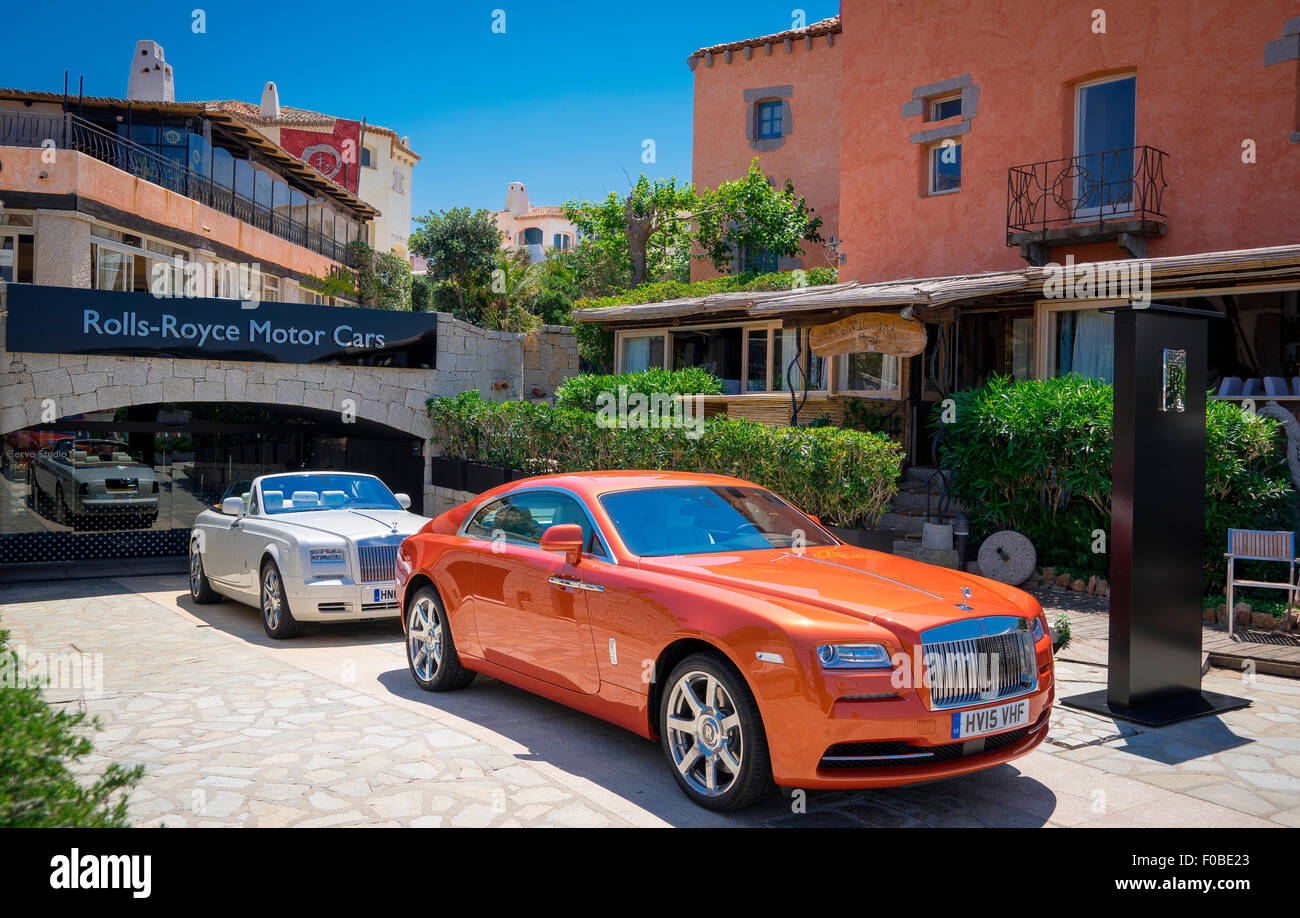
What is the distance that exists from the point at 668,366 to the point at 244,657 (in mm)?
12359

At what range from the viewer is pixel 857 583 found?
5004mm

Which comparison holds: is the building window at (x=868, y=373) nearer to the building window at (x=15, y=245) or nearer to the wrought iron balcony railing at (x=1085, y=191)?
the wrought iron balcony railing at (x=1085, y=191)

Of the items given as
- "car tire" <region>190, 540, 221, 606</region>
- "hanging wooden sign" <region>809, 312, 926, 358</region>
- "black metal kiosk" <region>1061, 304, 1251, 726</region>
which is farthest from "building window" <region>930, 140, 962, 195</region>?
"car tire" <region>190, 540, 221, 606</region>

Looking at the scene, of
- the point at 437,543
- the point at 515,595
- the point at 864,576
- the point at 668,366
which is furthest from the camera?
the point at 668,366

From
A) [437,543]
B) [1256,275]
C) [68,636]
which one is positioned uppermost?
[1256,275]

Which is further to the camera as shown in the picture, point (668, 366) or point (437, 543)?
point (668, 366)

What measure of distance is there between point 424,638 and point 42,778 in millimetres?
4143

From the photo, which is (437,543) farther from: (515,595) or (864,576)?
(864,576)

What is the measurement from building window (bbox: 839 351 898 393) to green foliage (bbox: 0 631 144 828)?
14.2m

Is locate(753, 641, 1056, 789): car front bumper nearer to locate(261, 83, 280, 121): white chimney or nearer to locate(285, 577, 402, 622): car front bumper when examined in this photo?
locate(285, 577, 402, 622): car front bumper

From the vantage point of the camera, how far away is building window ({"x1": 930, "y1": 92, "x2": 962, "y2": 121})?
17.6m

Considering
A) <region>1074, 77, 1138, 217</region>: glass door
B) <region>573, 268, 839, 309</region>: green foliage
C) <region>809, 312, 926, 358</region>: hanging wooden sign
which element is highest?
<region>1074, 77, 1138, 217</region>: glass door

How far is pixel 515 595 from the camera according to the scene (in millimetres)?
6086
